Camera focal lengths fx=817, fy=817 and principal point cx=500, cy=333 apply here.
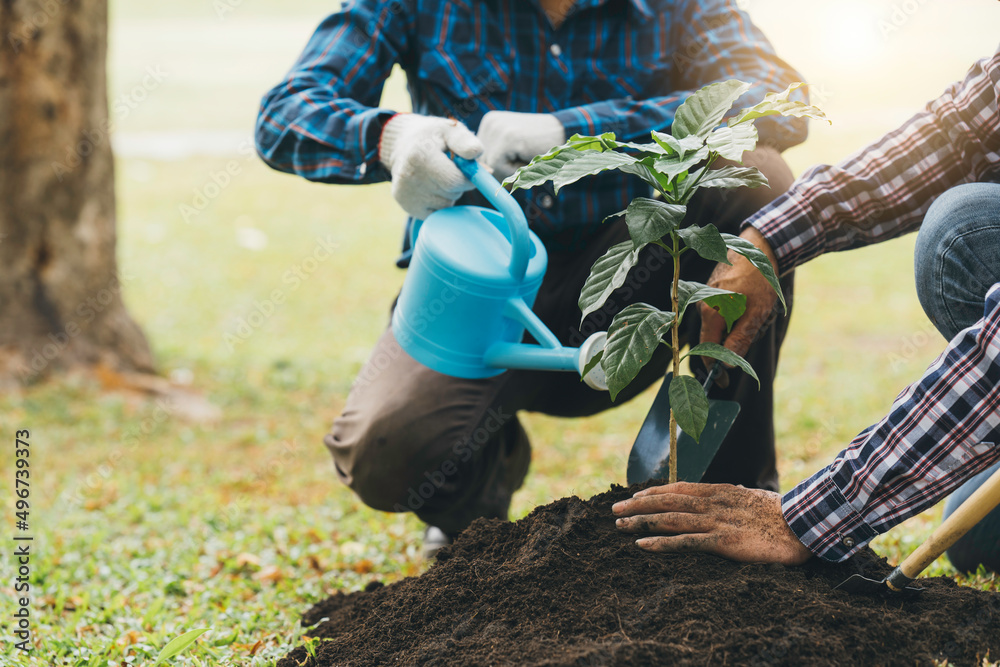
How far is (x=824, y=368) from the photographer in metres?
4.54

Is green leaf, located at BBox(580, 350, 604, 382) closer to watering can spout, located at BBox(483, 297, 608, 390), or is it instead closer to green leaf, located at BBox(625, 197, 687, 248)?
watering can spout, located at BBox(483, 297, 608, 390)

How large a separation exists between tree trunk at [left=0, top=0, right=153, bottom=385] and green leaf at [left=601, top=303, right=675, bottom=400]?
11.1ft

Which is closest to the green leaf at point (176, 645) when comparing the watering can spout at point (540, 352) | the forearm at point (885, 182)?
the watering can spout at point (540, 352)

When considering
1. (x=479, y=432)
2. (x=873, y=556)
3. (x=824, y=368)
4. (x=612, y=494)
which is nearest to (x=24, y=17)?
(x=479, y=432)

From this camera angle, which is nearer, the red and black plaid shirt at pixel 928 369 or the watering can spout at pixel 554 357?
the red and black plaid shirt at pixel 928 369

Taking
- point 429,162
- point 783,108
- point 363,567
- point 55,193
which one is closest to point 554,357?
point 429,162

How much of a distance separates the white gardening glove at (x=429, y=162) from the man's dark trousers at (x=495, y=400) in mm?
482

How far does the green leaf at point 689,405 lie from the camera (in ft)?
4.73

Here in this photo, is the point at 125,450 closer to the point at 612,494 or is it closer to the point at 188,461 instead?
the point at 188,461

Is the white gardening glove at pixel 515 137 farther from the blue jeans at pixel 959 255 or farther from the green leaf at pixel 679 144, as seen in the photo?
the blue jeans at pixel 959 255

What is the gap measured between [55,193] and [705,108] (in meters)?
3.49

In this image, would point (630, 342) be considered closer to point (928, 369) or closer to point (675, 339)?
point (675, 339)

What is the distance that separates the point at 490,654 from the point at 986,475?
4.66 ft

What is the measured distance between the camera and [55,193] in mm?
3896
